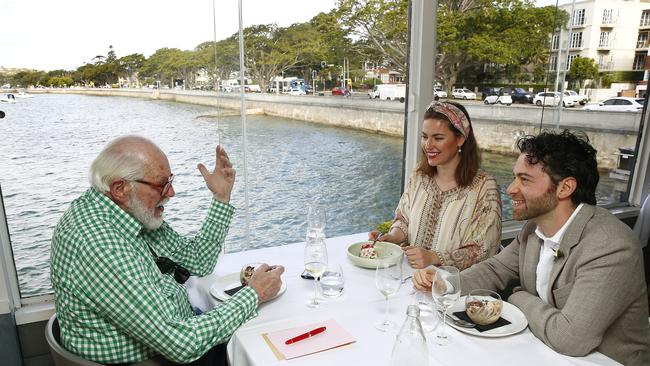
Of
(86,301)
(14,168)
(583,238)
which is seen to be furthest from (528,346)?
(14,168)

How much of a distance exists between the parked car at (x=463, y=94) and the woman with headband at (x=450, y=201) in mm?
1267

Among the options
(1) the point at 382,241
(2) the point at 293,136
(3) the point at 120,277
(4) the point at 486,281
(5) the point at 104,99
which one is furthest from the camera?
(2) the point at 293,136

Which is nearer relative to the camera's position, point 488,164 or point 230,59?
point 230,59

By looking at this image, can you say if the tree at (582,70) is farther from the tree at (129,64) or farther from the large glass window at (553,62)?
the tree at (129,64)

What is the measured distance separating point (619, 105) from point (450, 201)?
125 inches

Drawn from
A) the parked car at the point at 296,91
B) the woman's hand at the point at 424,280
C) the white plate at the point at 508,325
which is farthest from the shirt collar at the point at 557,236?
the parked car at the point at 296,91

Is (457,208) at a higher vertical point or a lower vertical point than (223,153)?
lower

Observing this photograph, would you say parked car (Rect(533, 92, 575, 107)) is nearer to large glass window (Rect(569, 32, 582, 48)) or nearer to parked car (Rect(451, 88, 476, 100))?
large glass window (Rect(569, 32, 582, 48))

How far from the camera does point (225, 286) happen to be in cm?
163

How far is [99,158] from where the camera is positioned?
1.32 m

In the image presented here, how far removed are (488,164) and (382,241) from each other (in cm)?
190

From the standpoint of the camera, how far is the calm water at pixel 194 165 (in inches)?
87.2

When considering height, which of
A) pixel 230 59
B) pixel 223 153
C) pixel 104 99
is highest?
pixel 230 59

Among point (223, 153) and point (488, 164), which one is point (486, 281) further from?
point (488, 164)
